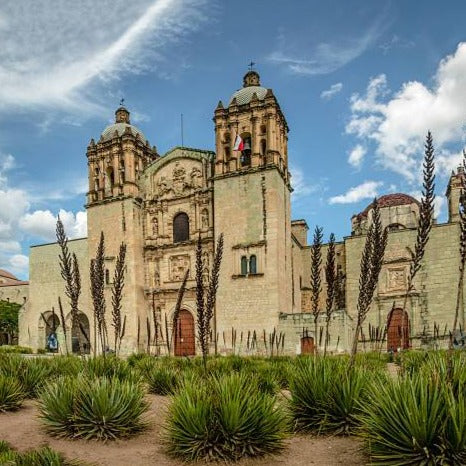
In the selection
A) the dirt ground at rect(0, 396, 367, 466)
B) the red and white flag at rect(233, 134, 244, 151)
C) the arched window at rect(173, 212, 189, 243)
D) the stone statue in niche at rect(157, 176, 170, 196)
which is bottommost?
the dirt ground at rect(0, 396, 367, 466)

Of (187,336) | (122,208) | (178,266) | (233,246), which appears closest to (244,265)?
(233,246)

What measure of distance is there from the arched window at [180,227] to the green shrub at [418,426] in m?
21.9

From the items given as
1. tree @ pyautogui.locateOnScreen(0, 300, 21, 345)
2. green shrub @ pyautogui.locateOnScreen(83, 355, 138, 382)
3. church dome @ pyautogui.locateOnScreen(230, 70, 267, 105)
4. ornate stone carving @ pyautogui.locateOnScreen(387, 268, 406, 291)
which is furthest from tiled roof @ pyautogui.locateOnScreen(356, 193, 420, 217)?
tree @ pyautogui.locateOnScreen(0, 300, 21, 345)

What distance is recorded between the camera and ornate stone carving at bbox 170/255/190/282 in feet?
83.0

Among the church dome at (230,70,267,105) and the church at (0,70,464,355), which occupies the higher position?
the church dome at (230,70,267,105)

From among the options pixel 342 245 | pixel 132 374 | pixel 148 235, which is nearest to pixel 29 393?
pixel 132 374

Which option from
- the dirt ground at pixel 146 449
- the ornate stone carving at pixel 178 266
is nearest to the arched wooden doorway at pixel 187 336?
the ornate stone carving at pixel 178 266

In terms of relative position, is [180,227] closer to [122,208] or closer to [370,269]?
[122,208]

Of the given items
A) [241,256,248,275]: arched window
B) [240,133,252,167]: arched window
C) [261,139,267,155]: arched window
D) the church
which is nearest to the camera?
the church

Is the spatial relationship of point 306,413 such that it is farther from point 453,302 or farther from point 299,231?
point 299,231

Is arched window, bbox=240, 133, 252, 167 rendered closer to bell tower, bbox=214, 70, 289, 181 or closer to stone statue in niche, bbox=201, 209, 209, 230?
bell tower, bbox=214, 70, 289, 181

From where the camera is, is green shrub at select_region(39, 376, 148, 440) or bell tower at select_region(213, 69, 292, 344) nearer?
green shrub at select_region(39, 376, 148, 440)

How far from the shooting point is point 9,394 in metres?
7.10

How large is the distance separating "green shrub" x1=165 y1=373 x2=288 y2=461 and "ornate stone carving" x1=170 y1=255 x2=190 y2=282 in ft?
66.5
